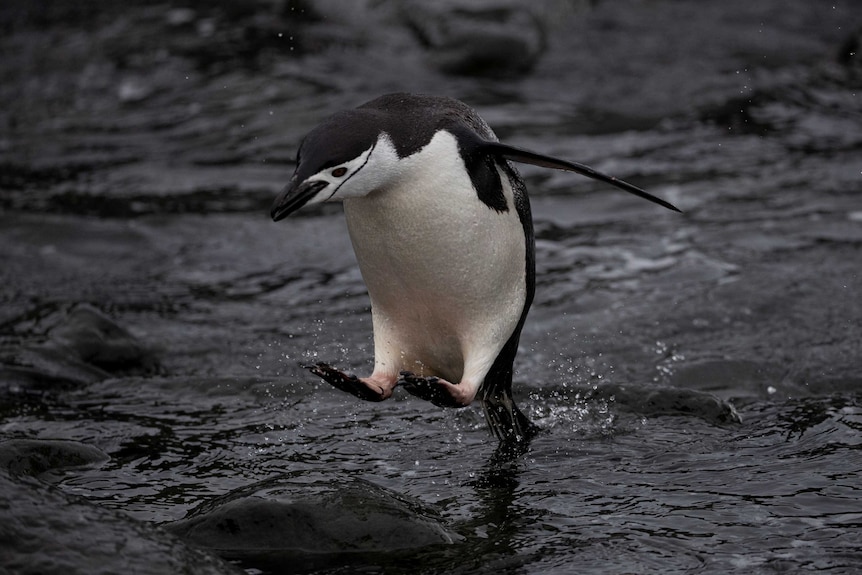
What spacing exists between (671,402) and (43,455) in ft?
8.47

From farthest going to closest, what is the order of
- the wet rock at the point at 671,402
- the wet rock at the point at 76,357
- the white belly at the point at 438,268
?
the wet rock at the point at 76,357, the wet rock at the point at 671,402, the white belly at the point at 438,268

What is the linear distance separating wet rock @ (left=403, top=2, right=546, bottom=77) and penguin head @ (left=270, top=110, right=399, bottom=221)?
333 inches

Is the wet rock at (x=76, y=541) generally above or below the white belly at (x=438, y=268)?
below

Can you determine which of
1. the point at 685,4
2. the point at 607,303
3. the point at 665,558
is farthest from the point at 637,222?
the point at 685,4

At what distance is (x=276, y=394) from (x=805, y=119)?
6.56m

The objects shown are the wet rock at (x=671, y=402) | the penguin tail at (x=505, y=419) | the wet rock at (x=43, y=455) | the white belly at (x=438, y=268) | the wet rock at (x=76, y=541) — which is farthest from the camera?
the wet rock at (x=671, y=402)

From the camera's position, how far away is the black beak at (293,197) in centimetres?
377

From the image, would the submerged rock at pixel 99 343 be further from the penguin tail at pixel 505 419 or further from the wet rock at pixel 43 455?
the penguin tail at pixel 505 419

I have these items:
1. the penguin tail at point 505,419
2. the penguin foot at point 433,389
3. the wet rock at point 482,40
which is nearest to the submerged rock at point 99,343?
the penguin tail at point 505,419

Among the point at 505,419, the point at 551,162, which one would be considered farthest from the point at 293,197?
the point at 505,419

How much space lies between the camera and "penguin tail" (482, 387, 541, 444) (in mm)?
4969

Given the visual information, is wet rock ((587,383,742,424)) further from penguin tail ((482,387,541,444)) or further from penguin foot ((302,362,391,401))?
penguin foot ((302,362,391,401))

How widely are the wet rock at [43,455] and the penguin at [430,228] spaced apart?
125 centimetres

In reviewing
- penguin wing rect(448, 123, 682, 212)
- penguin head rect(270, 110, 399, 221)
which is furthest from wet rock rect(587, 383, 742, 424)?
penguin head rect(270, 110, 399, 221)
